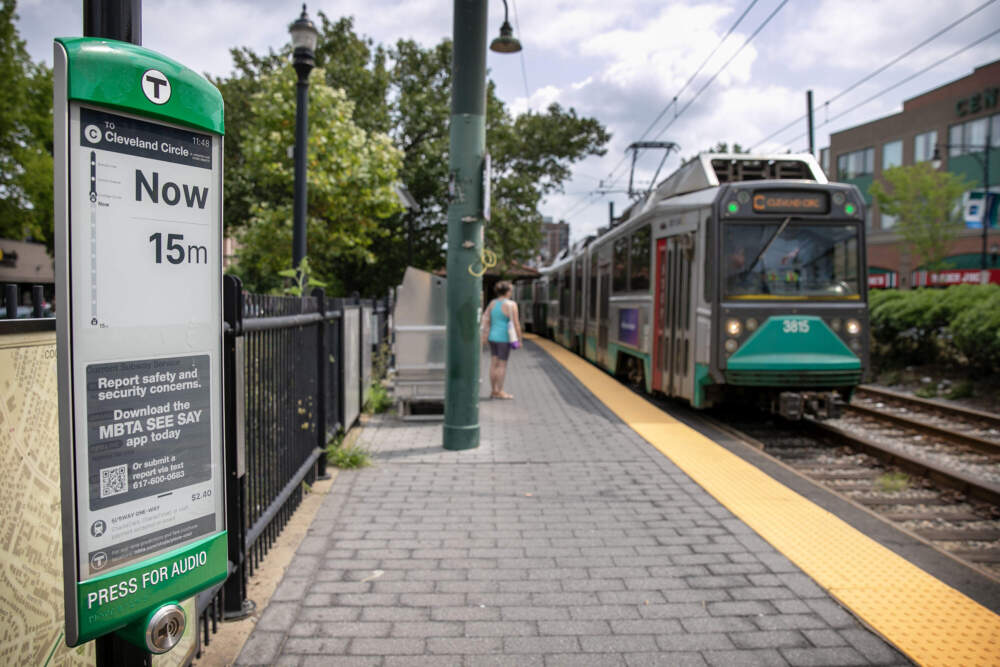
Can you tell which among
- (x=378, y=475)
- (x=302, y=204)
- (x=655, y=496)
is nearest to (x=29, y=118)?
(x=302, y=204)

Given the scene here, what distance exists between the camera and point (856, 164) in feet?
167

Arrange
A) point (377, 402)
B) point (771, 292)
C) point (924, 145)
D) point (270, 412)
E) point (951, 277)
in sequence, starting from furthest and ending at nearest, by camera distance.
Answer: point (924, 145)
point (951, 277)
point (377, 402)
point (771, 292)
point (270, 412)

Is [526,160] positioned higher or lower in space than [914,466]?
higher

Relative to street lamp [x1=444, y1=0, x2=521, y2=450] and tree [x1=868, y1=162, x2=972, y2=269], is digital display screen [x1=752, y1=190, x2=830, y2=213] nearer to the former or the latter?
street lamp [x1=444, y1=0, x2=521, y2=450]

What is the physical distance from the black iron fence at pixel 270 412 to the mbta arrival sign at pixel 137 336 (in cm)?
108

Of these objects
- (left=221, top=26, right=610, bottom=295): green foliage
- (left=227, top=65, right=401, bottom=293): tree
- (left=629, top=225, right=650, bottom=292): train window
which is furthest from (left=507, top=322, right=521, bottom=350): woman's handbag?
(left=221, top=26, right=610, bottom=295): green foliage

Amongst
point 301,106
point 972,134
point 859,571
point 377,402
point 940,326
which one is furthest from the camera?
point 972,134

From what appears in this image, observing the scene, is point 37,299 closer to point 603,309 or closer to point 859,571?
point 859,571

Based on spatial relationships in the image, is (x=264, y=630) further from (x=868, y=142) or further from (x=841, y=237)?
(x=868, y=142)

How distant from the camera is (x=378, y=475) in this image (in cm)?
580

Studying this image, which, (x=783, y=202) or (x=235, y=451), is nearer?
(x=235, y=451)

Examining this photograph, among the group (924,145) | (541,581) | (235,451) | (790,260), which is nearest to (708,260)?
(790,260)

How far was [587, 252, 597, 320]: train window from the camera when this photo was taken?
49.2 ft

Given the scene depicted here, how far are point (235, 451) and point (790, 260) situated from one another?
22.3 ft
